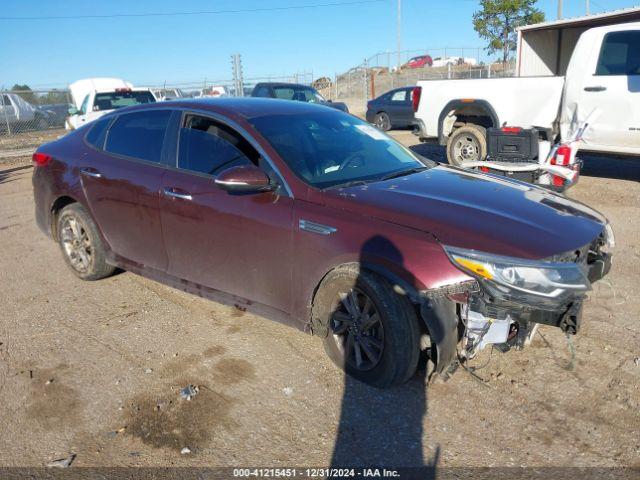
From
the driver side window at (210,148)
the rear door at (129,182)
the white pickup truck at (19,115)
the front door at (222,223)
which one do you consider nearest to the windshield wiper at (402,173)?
the front door at (222,223)

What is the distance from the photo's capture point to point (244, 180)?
3410mm

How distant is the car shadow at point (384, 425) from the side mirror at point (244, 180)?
32.2 inches

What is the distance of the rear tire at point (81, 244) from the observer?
4.85m

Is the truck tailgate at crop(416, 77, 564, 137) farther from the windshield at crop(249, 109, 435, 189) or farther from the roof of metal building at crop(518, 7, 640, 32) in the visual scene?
the windshield at crop(249, 109, 435, 189)

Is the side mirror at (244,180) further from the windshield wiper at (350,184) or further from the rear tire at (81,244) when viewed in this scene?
the rear tire at (81,244)

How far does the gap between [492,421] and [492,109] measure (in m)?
7.15

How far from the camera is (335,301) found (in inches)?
130

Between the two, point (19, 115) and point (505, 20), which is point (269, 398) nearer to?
point (19, 115)

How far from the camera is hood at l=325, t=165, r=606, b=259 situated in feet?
9.58

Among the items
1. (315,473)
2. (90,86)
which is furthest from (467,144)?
(90,86)

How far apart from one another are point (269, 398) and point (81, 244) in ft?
9.07

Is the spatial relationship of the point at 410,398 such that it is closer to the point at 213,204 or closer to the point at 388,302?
the point at 388,302

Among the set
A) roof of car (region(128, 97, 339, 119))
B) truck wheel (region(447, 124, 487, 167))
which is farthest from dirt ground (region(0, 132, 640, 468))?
truck wheel (region(447, 124, 487, 167))

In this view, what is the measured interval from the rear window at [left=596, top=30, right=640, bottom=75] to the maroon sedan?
17.7ft
